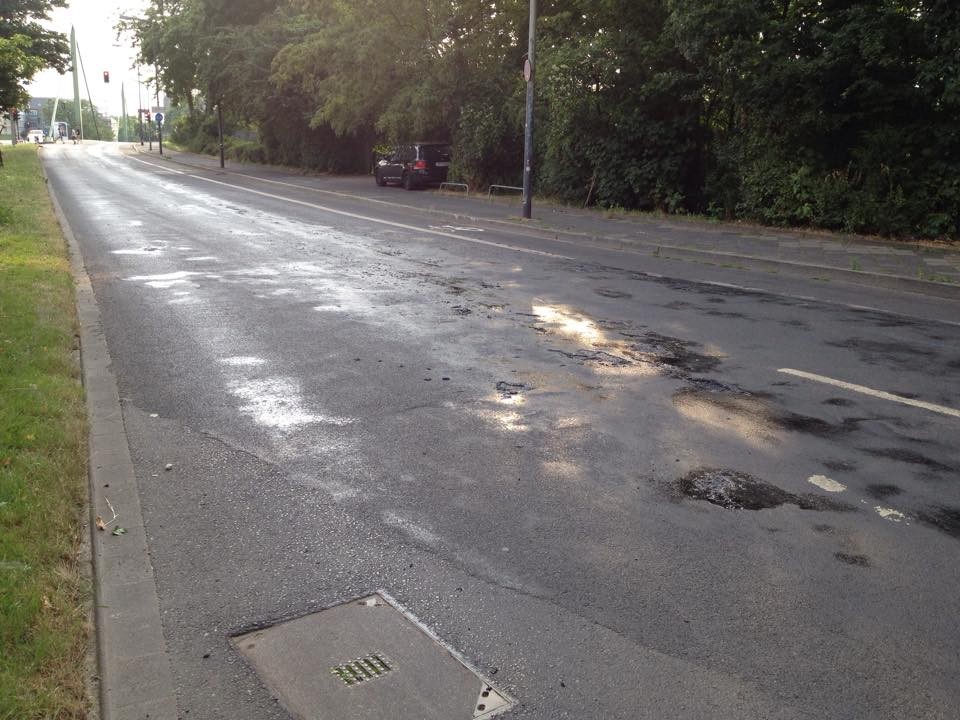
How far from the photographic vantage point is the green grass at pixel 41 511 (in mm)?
2928

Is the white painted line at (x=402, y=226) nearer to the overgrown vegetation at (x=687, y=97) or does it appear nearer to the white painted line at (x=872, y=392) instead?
the overgrown vegetation at (x=687, y=97)

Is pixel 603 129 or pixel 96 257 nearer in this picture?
pixel 96 257

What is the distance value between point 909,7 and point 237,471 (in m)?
15.6

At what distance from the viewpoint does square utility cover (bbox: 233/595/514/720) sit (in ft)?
9.75

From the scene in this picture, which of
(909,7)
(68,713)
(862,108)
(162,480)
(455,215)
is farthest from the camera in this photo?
(455,215)

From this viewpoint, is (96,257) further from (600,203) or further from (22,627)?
(600,203)

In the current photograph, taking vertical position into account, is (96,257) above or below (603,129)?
below

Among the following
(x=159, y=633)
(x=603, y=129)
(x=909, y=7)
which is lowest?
(x=159, y=633)

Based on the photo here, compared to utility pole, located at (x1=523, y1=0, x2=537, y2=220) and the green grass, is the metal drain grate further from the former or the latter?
utility pole, located at (x1=523, y1=0, x2=537, y2=220)

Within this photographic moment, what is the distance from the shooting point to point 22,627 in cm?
316

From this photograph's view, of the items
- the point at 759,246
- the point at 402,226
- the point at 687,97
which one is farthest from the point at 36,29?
the point at 759,246

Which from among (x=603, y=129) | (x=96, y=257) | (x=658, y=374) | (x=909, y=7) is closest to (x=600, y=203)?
(x=603, y=129)

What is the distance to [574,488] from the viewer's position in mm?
4844

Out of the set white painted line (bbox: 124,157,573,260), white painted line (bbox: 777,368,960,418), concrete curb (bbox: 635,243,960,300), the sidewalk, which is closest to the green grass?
white painted line (bbox: 777,368,960,418)
